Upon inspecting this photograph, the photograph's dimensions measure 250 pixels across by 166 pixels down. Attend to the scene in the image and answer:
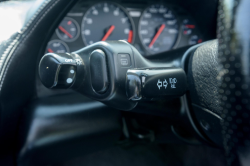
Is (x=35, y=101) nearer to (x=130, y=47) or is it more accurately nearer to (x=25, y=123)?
(x=25, y=123)

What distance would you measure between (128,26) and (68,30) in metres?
0.36

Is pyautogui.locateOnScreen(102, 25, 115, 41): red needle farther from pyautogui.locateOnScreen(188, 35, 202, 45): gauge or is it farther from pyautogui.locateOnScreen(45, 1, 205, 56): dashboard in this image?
pyautogui.locateOnScreen(188, 35, 202, 45): gauge

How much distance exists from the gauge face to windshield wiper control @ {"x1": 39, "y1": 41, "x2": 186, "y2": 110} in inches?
35.5

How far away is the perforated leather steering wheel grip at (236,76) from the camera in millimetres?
283

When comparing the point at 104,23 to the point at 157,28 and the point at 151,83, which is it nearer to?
the point at 157,28

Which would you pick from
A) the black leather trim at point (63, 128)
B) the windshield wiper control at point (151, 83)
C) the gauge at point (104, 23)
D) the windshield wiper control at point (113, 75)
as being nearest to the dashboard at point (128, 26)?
the gauge at point (104, 23)

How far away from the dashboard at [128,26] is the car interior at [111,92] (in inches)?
2.4

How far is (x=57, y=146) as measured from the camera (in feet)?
2.44

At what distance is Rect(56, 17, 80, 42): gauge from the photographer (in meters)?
1.17

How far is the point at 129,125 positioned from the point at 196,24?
926mm

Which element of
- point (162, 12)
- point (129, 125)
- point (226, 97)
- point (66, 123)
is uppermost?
point (162, 12)

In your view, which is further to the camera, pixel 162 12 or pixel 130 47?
pixel 162 12

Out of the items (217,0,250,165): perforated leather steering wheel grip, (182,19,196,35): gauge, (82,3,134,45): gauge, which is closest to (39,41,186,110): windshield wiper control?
(217,0,250,165): perforated leather steering wheel grip

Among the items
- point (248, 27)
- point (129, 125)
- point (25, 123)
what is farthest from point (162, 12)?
point (248, 27)
